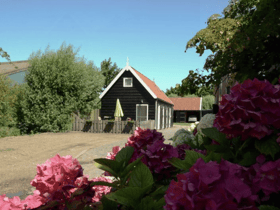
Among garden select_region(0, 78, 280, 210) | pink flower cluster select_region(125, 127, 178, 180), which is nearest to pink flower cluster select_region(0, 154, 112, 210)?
garden select_region(0, 78, 280, 210)

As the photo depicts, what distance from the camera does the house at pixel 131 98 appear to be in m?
23.6

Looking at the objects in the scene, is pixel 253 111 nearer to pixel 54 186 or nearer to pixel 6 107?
pixel 54 186

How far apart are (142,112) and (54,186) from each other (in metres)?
22.3

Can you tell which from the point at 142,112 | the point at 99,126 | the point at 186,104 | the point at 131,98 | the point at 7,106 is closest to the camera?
the point at 7,106

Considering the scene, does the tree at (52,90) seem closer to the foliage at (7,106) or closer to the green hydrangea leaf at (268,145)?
the foliage at (7,106)

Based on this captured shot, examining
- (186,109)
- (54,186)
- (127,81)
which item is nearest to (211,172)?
(54,186)

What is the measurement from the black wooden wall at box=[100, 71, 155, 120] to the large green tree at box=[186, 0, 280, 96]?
18494 millimetres

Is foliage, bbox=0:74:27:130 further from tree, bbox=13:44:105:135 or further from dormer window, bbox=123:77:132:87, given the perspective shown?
dormer window, bbox=123:77:132:87

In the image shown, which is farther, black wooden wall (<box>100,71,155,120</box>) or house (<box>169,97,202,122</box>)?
house (<box>169,97,202,122</box>)

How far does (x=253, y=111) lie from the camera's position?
111 centimetres

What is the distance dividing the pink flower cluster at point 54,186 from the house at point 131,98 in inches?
862

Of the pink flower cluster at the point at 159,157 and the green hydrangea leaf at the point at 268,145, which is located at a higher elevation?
the green hydrangea leaf at the point at 268,145

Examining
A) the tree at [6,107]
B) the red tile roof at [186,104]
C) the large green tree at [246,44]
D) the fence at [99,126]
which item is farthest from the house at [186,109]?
the large green tree at [246,44]

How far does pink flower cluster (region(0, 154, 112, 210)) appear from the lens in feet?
4.58
